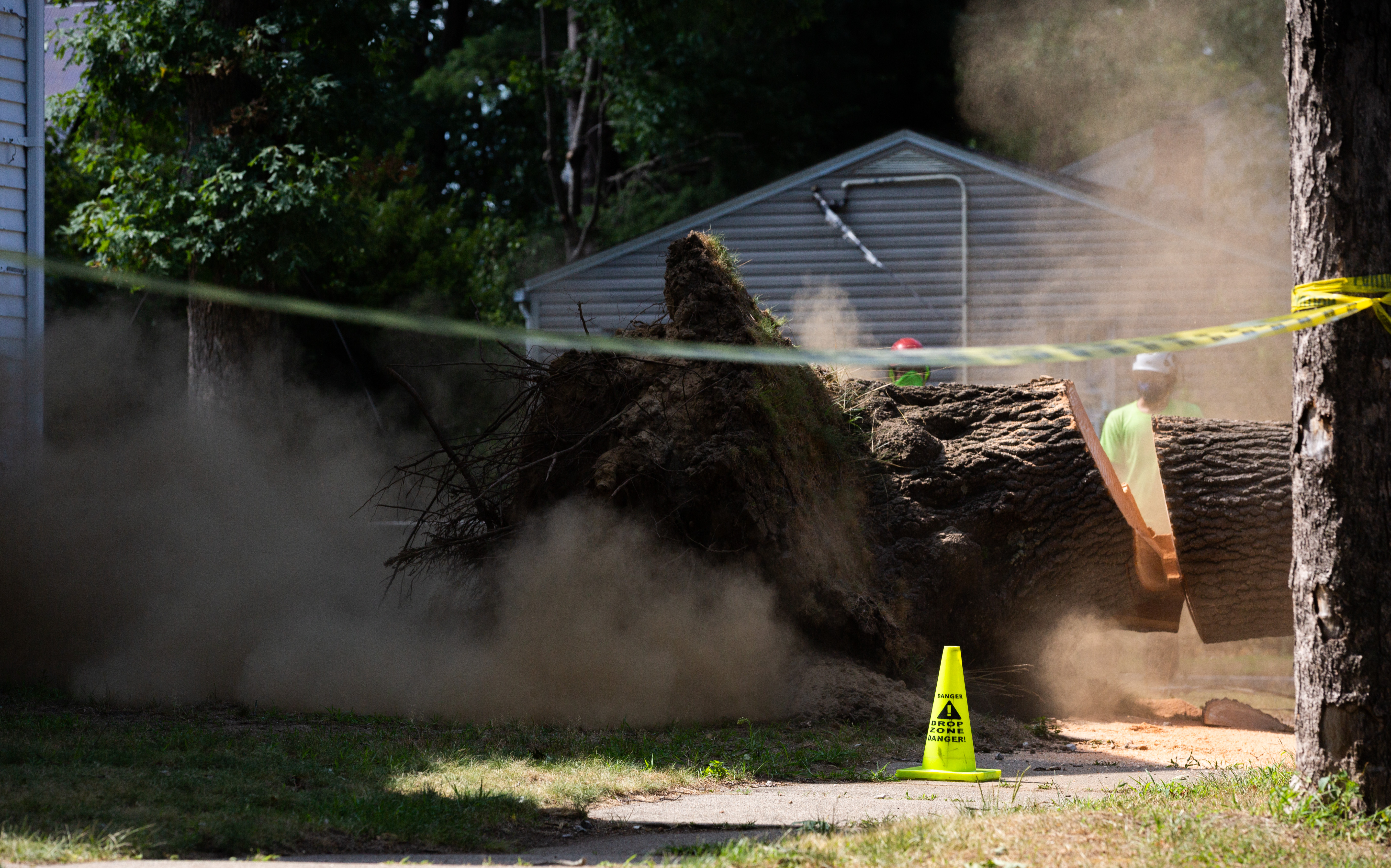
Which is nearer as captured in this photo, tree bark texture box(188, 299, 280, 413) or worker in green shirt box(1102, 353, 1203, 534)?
worker in green shirt box(1102, 353, 1203, 534)

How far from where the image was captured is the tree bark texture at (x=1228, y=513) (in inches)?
314

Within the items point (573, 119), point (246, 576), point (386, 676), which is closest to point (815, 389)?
point (386, 676)

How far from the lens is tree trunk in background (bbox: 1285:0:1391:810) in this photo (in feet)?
14.5

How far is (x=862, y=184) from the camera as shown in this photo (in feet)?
62.3

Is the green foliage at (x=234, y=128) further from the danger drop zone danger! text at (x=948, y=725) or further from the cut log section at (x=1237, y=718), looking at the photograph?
the cut log section at (x=1237, y=718)

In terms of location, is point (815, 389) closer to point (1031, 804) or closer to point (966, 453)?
point (966, 453)

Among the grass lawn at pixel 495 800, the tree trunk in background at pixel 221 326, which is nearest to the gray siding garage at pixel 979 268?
the tree trunk in background at pixel 221 326

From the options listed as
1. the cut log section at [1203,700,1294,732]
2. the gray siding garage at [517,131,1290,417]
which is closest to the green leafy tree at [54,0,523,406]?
the gray siding garage at [517,131,1290,417]

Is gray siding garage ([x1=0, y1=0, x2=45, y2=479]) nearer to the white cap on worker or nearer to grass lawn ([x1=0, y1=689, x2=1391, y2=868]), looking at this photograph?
grass lawn ([x1=0, y1=689, x2=1391, y2=868])

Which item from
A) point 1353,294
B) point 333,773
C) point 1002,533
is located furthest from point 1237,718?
point 333,773

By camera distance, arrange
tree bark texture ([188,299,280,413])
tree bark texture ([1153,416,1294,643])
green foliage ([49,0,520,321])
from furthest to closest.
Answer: tree bark texture ([188,299,280,413])
green foliage ([49,0,520,321])
tree bark texture ([1153,416,1294,643])

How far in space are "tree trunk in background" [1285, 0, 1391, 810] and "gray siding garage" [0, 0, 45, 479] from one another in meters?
10.1

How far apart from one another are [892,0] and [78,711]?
31.3 meters

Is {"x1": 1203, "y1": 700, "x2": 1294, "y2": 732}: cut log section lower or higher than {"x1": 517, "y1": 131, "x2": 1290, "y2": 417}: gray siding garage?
lower
